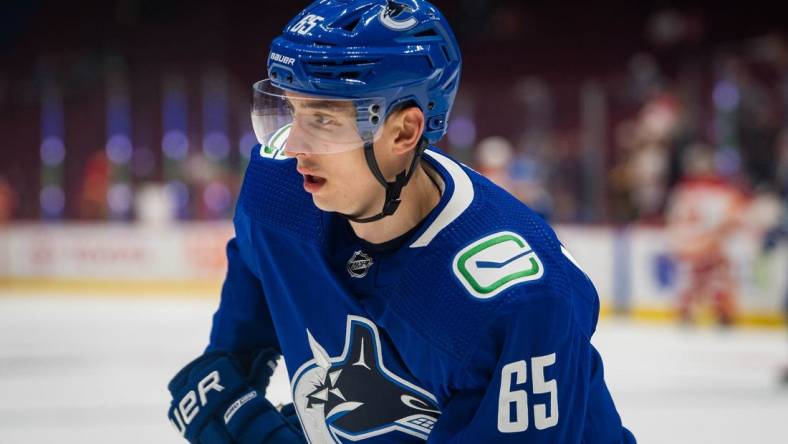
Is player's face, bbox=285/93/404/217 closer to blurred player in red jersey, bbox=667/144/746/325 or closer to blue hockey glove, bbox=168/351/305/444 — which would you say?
blue hockey glove, bbox=168/351/305/444

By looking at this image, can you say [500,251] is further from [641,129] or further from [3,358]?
[641,129]

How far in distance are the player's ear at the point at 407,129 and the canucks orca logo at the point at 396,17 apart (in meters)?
0.12

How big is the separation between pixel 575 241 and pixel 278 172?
636 cm

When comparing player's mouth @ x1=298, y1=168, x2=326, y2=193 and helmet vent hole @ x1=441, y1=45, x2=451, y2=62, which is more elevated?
helmet vent hole @ x1=441, y1=45, x2=451, y2=62

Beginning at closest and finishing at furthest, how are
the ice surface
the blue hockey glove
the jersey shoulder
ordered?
1. the jersey shoulder
2. the blue hockey glove
3. the ice surface

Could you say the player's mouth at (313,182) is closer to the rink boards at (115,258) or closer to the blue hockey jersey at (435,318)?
the blue hockey jersey at (435,318)

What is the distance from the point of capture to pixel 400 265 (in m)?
1.56

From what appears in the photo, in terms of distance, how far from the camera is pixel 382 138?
156 cm

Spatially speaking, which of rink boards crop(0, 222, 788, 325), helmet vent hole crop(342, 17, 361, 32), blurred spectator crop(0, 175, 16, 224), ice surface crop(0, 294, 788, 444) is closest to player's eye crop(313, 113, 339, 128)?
helmet vent hole crop(342, 17, 361, 32)

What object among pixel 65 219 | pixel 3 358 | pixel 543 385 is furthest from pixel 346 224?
pixel 65 219

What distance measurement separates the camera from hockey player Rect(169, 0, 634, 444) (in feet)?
4.74

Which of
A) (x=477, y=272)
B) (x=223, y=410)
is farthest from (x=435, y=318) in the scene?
(x=223, y=410)

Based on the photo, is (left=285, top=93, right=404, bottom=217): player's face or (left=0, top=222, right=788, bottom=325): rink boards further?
(left=0, top=222, right=788, bottom=325): rink boards

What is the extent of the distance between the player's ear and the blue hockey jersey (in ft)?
0.29
